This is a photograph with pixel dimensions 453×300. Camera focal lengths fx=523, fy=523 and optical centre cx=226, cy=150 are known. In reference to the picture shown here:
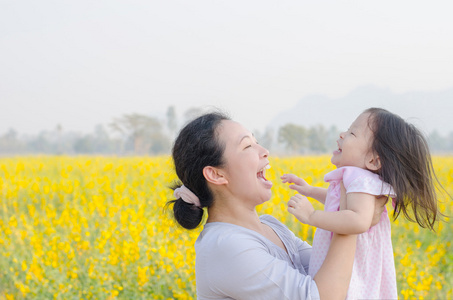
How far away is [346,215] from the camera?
159 centimetres

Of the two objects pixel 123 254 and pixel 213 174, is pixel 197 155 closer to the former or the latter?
pixel 213 174

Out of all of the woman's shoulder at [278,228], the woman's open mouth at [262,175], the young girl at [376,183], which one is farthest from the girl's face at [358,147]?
the woman's shoulder at [278,228]

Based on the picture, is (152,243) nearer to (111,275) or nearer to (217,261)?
(111,275)

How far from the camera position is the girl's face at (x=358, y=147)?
1.75 metres

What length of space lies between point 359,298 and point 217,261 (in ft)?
1.64

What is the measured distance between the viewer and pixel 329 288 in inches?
61.1

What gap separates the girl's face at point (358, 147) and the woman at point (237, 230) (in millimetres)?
262

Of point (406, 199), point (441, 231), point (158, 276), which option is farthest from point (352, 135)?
point (441, 231)

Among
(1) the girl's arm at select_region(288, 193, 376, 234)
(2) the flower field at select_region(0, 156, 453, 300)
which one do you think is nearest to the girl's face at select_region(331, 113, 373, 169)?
(1) the girl's arm at select_region(288, 193, 376, 234)

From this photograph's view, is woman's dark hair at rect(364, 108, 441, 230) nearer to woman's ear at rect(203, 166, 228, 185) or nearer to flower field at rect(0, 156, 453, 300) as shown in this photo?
woman's ear at rect(203, 166, 228, 185)

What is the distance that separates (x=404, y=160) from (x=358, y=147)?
6.2 inches

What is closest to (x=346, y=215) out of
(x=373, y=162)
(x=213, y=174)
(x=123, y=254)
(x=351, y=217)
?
(x=351, y=217)

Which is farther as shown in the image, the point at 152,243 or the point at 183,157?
the point at 152,243

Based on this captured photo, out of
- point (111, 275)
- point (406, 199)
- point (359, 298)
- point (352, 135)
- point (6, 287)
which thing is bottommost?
point (6, 287)
